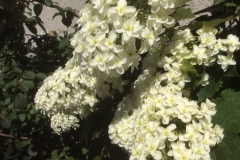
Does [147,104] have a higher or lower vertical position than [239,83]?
higher

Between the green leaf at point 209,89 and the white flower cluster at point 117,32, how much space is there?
31 cm

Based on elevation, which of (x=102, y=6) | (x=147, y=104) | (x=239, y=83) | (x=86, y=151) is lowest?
(x=86, y=151)

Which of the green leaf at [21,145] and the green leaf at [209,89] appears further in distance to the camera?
the green leaf at [21,145]

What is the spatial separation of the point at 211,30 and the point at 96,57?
48 centimetres

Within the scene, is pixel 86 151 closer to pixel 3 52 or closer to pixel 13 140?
pixel 13 140

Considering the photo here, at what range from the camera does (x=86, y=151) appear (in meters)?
2.29

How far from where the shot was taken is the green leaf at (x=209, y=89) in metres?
1.39

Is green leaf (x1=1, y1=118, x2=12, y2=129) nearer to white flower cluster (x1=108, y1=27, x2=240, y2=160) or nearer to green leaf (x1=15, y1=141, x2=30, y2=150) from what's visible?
green leaf (x1=15, y1=141, x2=30, y2=150)

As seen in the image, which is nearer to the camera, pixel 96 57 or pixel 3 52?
pixel 96 57

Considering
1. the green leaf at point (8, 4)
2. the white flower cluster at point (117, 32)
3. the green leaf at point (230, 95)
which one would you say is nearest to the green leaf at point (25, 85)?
the green leaf at point (8, 4)

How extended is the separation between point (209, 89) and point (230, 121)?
0.51 ft

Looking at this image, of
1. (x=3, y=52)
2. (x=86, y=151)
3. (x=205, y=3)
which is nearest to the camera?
(x=86, y=151)

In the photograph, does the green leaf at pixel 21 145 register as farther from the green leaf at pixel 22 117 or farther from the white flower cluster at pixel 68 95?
the white flower cluster at pixel 68 95

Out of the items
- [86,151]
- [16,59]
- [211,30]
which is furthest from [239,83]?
[16,59]
